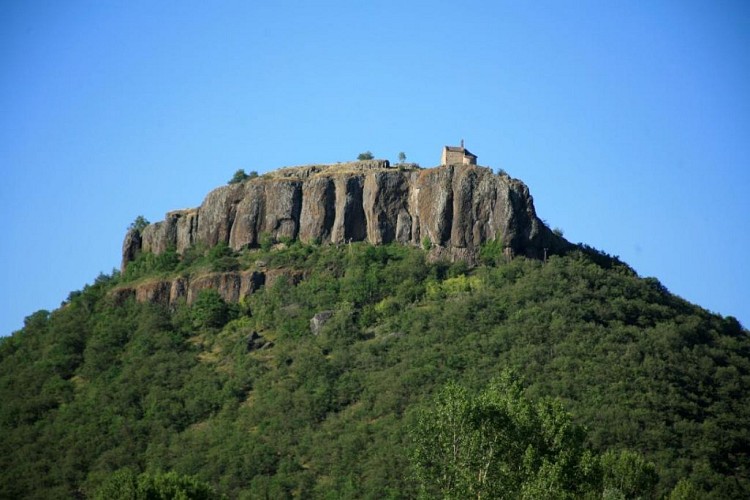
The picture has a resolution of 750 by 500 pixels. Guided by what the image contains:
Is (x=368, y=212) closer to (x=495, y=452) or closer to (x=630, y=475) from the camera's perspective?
→ (x=630, y=475)

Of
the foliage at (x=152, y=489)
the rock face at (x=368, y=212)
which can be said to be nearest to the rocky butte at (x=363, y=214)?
the rock face at (x=368, y=212)

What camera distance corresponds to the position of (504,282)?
122875mm

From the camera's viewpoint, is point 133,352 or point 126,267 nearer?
point 133,352

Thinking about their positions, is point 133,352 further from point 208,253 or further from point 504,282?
point 504,282

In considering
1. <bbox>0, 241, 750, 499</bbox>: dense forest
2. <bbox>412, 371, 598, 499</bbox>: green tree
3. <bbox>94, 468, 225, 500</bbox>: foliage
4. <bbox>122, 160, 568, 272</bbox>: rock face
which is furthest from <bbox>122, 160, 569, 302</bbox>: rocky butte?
<bbox>412, 371, 598, 499</bbox>: green tree

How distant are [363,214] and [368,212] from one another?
2.46 feet

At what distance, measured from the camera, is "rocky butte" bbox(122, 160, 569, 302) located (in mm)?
127500

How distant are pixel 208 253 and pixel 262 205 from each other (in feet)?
18.9

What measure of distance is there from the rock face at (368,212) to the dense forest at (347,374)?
1669 millimetres

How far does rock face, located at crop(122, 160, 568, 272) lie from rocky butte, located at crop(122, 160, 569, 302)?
76 millimetres

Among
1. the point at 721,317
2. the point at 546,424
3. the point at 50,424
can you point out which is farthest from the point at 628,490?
the point at 50,424

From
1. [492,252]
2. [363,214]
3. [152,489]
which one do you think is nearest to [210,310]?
[363,214]

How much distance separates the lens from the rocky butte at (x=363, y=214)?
418 feet

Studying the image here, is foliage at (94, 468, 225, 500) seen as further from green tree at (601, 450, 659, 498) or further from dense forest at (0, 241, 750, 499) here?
green tree at (601, 450, 659, 498)
